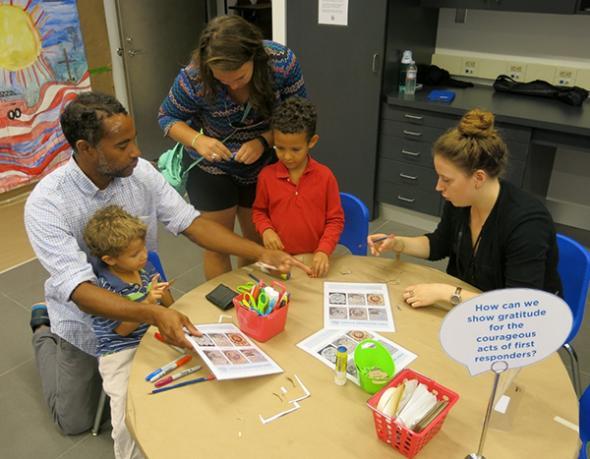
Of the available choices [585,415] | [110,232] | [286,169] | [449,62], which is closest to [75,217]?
[110,232]

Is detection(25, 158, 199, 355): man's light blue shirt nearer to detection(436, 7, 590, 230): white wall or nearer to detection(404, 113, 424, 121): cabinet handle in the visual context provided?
detection(404, 113, 424, 121): cabinet handle

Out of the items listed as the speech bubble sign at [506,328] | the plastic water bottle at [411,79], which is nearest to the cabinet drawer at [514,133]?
the plastic water bottle at [411,79]

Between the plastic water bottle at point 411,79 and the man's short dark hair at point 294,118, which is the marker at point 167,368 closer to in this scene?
the man's short dark hair at point 294,118

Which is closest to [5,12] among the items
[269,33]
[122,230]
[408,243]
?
[269,33]

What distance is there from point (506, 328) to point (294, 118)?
3.87 feet

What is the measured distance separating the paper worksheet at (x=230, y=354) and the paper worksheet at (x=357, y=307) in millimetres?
247

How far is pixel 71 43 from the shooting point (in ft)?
13.7

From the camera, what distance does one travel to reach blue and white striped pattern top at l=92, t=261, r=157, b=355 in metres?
1.70

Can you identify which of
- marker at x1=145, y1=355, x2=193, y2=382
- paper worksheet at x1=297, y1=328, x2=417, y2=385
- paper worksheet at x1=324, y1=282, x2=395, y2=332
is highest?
paper worksheet at x1=324, y1=282, x2=395, y2=332

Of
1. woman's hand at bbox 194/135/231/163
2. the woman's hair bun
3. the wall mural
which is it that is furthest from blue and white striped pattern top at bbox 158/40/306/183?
the wall mural

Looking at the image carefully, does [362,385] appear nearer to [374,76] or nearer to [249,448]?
[249,448]

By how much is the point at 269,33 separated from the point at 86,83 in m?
1.68

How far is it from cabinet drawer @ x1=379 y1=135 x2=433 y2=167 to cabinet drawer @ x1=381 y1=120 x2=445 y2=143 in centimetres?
3

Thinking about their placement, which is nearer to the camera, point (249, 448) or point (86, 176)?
point (249, 448)
